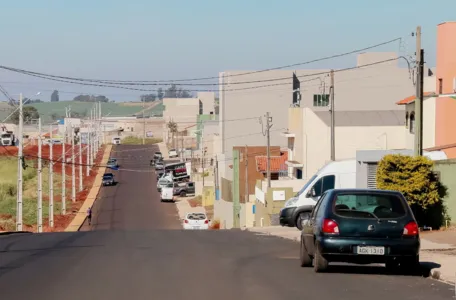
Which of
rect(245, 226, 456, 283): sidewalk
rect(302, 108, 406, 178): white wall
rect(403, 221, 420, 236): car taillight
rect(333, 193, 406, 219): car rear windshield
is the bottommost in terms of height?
rect(245, 226, 456, 283): sidewalk

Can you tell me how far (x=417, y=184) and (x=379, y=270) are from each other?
33.0 feet

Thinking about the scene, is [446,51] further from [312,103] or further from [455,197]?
[312,103]

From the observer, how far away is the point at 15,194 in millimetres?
85625

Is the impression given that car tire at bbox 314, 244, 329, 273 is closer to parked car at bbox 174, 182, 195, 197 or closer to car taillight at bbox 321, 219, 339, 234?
car taillight at bbox 321, 219, 339, 234

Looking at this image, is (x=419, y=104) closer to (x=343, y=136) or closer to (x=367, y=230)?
(x=367, y=230)

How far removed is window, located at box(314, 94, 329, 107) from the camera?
90312 millimetres

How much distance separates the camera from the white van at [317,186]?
32844 millimetres

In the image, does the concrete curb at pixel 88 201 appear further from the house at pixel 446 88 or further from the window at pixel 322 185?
the window at pixel 322 185

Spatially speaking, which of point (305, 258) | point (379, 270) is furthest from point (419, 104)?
point (305, 258)

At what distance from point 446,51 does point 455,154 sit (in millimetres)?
4846

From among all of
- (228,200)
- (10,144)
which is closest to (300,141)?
(228,200)

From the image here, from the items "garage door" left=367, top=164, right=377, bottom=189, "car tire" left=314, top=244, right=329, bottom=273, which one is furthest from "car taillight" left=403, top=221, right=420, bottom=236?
"garage door" left=367, top=164, right=377, bottom=189

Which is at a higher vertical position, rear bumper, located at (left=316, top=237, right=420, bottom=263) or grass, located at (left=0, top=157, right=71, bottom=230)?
rear bumper, located at (left=316, top=237, right=420, bottom=263)

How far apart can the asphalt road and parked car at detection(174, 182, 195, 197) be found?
71464 millimetres
